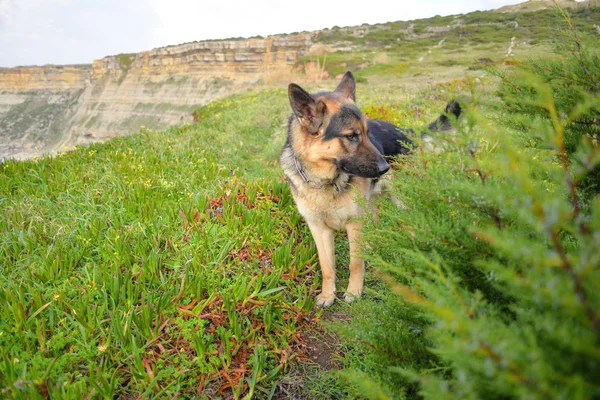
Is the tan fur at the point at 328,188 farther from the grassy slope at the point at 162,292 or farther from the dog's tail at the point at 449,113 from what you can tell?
the dog's tail at the point at 449,113

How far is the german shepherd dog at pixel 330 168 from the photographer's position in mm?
3652

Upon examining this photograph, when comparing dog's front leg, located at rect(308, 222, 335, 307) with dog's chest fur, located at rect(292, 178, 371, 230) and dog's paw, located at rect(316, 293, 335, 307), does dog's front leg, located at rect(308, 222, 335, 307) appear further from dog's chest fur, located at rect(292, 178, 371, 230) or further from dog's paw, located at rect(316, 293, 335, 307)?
dog's chest fur, located at rect(292, 178, 371, 230)

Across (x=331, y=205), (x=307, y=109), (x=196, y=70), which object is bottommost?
(x=331, y=205)

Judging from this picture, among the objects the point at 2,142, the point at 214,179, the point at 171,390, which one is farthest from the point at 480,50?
the point at 2,142

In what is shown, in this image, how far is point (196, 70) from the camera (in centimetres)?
8925

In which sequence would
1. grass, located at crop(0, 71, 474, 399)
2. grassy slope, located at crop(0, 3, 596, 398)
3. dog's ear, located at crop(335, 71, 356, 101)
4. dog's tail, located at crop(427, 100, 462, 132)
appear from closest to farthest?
dog's tail, located at crop(427, 100, 462, 132), grassy slope, located at crop(0, 3, 596, 398), grass, located at crop(0, 71, 474, 399), dog's ear, located at crop(335, 71, 356, 101)

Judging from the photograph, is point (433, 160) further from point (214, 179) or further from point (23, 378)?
point (214, 179)

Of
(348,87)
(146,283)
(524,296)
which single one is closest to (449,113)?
(524,296)

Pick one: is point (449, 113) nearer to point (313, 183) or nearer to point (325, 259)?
point (313, 183)

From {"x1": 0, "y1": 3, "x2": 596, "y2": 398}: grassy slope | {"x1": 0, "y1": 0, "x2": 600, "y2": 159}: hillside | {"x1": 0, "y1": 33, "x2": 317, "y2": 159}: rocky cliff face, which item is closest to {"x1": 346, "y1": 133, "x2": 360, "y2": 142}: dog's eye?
{"x1": 0, "y1": 3, "x2": 596, "y2": 398}: grassy slope

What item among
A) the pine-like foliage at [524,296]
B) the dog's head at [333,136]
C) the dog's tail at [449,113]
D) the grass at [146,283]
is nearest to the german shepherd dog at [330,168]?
the dog's head at [333,136]

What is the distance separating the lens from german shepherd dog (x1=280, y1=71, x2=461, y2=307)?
12.0ft

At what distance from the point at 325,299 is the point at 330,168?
1428 mm

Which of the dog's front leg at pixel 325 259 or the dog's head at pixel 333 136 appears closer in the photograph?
the dog's head at pixel 333 136
